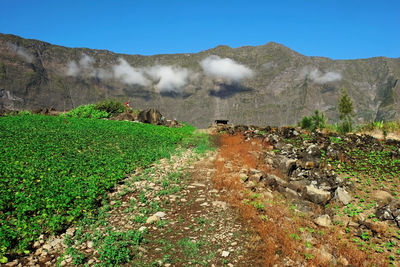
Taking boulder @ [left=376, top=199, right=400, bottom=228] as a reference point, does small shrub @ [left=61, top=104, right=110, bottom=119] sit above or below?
above

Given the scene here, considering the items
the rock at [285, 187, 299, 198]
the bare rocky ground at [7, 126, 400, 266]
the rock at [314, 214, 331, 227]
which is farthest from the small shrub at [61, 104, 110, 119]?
the rock at [314, 214, 331, 227]

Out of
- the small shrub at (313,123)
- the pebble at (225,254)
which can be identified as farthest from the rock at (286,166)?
the small shrub at (313,123)

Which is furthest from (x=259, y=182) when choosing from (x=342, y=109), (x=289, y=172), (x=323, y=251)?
(x=342, y=109)

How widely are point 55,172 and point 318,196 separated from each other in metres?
8.36

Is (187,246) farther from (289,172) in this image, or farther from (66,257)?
(289,172)

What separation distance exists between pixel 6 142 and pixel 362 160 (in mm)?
16040

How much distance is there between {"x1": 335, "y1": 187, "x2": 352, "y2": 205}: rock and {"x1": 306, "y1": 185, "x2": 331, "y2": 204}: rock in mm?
441

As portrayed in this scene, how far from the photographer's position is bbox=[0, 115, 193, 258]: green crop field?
5.86 meters

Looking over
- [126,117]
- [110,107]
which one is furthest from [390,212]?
[110,107]

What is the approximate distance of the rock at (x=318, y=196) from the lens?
8288 mm

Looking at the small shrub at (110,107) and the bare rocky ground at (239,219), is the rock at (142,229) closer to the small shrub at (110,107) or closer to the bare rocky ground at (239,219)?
the bare rocky ground at (239,219)

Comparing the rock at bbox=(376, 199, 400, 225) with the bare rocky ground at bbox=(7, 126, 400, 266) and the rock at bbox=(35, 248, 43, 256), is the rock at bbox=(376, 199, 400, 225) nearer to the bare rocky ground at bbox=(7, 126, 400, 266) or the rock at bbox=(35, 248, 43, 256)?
the bare rocky ground at bbox=(7, 126, 400, 266)

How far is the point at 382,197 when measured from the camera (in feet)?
28.6

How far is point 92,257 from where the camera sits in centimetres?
500
